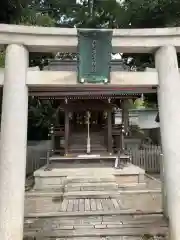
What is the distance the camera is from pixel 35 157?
1388cm

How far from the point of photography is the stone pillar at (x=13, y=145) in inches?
152

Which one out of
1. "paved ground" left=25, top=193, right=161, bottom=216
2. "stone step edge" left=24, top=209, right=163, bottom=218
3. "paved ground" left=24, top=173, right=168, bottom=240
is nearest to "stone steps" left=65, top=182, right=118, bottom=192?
"paved ground" left=25, top=193, right=161, bottom=216

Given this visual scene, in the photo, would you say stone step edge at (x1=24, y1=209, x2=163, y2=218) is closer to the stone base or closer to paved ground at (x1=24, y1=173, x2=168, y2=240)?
paved ground at (x1=24, y1=173, x2=168, y2=240)

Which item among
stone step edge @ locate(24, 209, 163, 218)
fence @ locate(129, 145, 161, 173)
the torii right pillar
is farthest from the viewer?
fence @ locate(129, 145, 161, 173)

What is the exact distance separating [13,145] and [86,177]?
562 centimetres

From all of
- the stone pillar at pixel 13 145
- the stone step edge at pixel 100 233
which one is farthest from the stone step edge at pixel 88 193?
the stone pillar at pixel 13 145

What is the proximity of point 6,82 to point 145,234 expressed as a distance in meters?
3.65

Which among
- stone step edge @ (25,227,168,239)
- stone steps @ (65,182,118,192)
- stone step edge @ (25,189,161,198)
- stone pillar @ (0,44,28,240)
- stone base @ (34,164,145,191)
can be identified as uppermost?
stone pillar @ (0,44,28,240)

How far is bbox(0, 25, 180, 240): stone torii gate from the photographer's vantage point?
154 inches

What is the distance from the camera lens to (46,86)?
427cm

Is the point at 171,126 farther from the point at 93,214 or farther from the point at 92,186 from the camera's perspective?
the point at 92,186

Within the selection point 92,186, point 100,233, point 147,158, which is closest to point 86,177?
point 92,186

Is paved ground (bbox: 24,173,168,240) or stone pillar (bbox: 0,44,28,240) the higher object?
stone pillar (bbox: 0,44,28,240)

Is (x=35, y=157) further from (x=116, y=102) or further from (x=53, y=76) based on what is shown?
(x=53, y=76)
